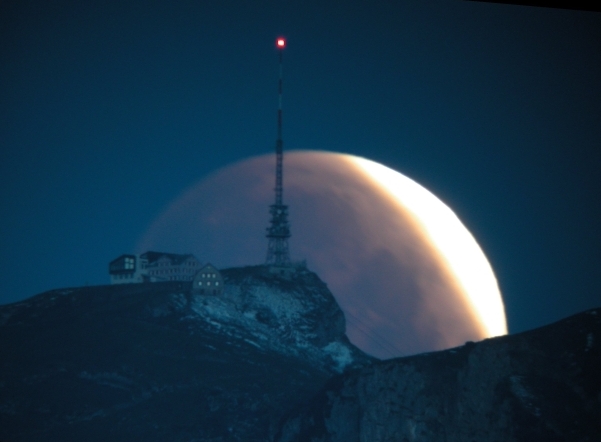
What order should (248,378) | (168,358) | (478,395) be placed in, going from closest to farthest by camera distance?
(478,395) < (248,378) < (168,358)

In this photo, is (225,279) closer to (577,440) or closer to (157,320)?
(157,320)

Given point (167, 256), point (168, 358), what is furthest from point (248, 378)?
point (167, 256)

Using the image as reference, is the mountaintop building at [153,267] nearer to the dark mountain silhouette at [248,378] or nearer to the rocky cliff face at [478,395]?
the dark mountain silhouette at [248,378]

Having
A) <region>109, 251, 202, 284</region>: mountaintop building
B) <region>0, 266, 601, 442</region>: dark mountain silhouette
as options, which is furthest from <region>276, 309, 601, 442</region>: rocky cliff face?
<region>109, 251, 202, 284</region>: mountaintop building

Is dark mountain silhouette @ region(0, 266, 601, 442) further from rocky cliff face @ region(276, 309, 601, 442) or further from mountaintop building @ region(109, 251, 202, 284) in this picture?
mountaintop building @ region(109, 251, 202, 284)

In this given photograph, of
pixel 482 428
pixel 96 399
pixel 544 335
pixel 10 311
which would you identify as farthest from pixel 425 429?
pixel 10 311

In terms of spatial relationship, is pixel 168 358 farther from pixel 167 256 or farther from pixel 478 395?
pixel 478 395

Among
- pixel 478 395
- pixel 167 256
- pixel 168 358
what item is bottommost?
pixel 478 395

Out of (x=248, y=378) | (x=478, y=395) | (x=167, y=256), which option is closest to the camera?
(x=478, y=395)
